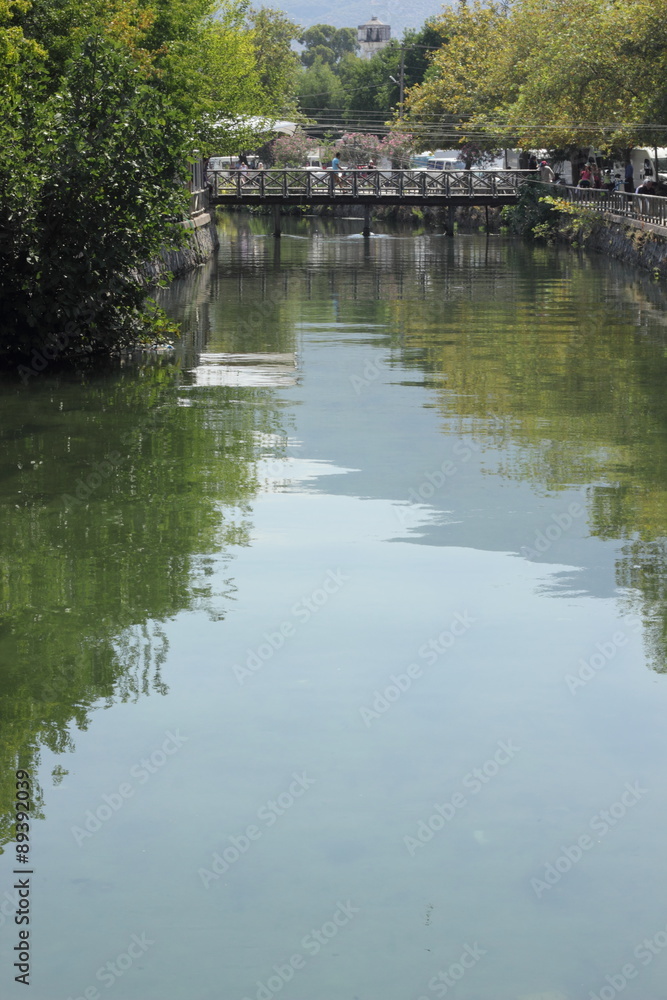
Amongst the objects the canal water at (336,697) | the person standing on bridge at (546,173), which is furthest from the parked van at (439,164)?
the canal water at (336,697)

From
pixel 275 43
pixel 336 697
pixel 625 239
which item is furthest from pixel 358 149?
pixel 336 697

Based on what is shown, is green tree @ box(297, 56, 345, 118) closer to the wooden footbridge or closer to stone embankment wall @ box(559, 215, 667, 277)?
the wooden footbridge

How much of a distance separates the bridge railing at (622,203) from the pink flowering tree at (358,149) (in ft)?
109

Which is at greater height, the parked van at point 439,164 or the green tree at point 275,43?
the green tree at point 275,43

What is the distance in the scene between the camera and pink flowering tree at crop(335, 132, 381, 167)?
290 ft

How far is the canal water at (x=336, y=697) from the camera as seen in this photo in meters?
5.56

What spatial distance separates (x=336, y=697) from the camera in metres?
7.85

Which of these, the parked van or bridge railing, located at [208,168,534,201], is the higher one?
the parked van

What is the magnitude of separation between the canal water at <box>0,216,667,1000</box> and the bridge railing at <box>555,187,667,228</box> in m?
22.3

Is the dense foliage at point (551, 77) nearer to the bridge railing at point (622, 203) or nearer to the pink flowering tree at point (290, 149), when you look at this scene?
the bridge railing at point (622, 203)

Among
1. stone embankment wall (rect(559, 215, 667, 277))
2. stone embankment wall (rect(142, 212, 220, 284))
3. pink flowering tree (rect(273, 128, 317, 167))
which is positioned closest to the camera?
stone embankment wall (rect(142, 212, 220, 284))

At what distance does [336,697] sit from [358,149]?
276ft

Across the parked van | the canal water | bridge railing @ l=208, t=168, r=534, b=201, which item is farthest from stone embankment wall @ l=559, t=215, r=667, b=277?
the parked van

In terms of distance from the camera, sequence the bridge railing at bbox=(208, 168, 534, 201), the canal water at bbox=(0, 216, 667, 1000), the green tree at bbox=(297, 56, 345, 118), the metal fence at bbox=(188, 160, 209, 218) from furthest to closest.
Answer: the green tree at bbox=(297, 56, 345, 118), the bridge railing at bbox=(208, 168, 534, 201), the metal fence at bbox=(188, 160, 209, 218), the canal water at bbox=(0, 216, 667, 1000)
